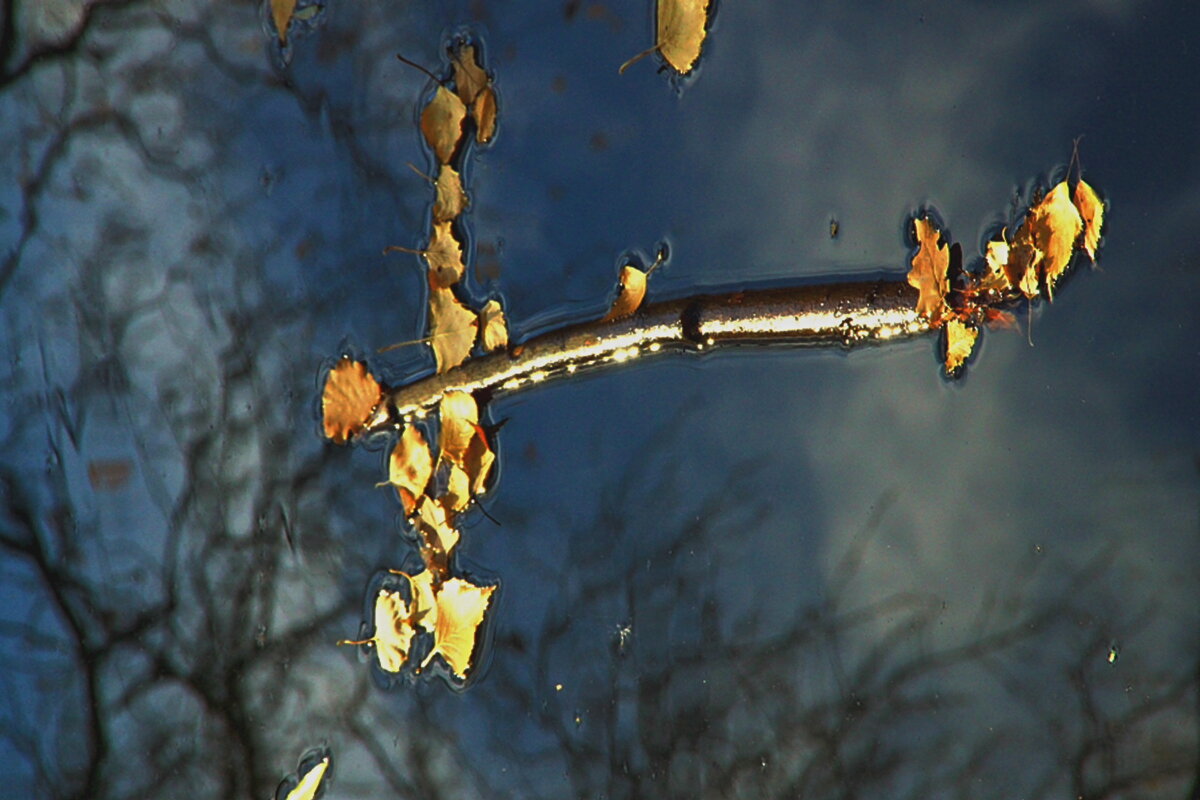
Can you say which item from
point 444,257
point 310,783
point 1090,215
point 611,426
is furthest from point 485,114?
point 310,783

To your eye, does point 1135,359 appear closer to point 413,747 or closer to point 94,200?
point 413,747

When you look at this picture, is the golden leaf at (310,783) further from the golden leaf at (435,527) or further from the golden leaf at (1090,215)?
the golden leaf at (1090,215)

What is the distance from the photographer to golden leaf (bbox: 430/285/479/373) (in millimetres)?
1192

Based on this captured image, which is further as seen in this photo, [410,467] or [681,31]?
[410,467]

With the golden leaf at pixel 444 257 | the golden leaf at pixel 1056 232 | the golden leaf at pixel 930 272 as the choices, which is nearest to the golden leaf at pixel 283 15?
the golden leaf at pixel 444 257

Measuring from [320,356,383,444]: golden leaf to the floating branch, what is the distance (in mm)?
34

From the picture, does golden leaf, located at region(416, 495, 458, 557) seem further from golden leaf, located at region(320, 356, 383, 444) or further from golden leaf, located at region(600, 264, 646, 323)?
golden leaf, located at region(600, 264, 646, 323)

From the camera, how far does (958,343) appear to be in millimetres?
897

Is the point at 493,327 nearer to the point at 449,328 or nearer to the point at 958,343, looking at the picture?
the point at 449,328

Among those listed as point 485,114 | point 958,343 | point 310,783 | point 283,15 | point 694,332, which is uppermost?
point 283,15

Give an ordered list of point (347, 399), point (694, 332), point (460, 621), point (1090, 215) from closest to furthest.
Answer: point (1090, 215), point (694, 332), point (460, 621), point (347, 399)

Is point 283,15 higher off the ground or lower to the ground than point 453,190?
higher

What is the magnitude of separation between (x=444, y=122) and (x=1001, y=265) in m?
0.67

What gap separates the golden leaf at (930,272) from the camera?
35.8 inches
